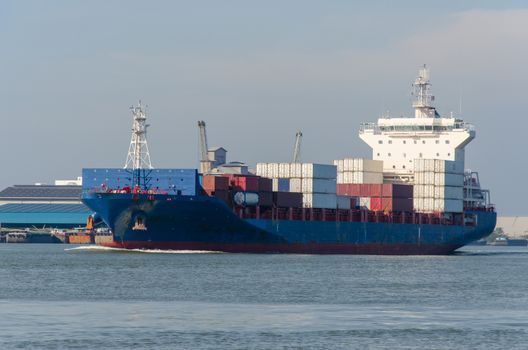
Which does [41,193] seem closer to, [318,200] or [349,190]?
[349,190]

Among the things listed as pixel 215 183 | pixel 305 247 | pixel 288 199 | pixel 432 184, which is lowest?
pixel 305 247

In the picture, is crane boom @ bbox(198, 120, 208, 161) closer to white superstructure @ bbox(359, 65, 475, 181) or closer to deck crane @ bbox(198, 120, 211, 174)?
deck crane @ bbox(198, 120, 211, 174)

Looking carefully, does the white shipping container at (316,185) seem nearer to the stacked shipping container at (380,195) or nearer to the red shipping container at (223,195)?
the stacked shipping container at (380,195)

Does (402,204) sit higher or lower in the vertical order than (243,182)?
lower

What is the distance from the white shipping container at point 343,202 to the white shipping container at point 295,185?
13.1ft

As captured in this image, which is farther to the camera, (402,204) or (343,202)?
(402,204)

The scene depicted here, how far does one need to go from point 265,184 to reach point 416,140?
84.0 ft

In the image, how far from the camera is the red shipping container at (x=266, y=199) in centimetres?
8212

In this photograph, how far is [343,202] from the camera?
296ft

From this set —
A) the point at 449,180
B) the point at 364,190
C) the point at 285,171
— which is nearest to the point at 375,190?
the point at 364,190

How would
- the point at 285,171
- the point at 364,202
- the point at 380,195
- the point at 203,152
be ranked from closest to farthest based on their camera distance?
1. the point at 285,171
2. the point at 380,195
3. the point at 364,202
4. the point at 203,152

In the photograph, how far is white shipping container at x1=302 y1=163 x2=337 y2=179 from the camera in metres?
86.4

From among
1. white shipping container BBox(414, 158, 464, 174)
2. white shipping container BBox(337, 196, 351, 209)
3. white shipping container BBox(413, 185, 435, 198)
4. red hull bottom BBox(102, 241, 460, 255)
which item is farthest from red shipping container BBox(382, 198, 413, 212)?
white shipping container BBox(337, 196, 351, 209)

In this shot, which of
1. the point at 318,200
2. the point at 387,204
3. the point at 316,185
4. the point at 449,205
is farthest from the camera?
the point at 449,205
